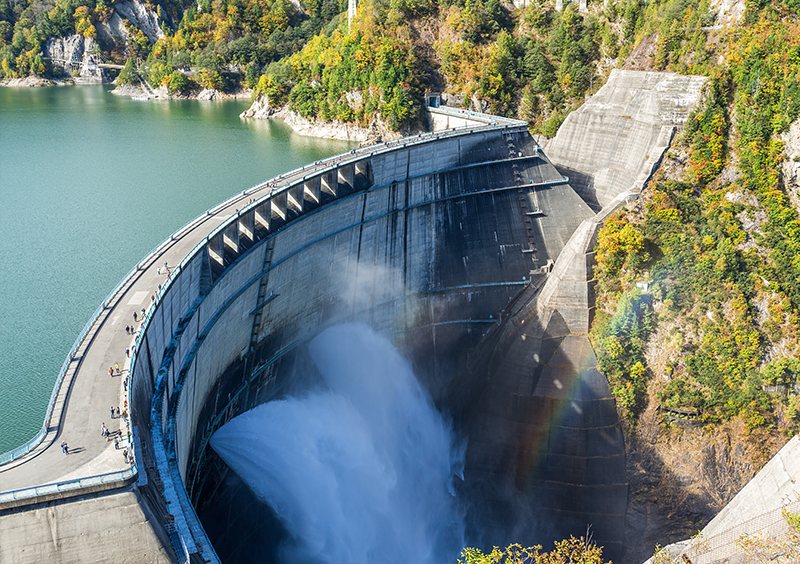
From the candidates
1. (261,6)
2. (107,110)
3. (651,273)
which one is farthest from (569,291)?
(261,6)

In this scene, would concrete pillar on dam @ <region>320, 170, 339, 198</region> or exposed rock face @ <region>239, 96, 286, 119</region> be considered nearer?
concrete pillar on dam @ <region>320, 170, 339, 198</region>

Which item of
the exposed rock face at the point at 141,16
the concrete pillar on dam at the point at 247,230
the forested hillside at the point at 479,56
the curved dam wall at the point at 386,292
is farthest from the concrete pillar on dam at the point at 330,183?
the exposed rock face at the point at 141,16

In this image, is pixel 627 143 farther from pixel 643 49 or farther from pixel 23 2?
pixel 23 2

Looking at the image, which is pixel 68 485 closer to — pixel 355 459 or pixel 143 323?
pixel 143 323

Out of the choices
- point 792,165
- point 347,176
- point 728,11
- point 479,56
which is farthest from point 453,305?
point 479,56

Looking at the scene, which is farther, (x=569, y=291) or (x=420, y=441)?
(x=569, y=291)

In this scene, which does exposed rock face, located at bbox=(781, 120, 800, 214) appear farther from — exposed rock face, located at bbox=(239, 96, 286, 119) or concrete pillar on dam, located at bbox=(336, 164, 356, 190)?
exposed rock face, located at bbox=(239, 96, 286, 119)

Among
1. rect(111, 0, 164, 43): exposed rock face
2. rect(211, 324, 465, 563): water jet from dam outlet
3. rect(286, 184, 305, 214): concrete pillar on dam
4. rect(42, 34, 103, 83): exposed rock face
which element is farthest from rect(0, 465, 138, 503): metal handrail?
rect(42, 34, 103, 83): exposed rock face

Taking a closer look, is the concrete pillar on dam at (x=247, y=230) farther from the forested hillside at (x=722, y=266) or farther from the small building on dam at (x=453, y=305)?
the forested hillside at (x=722, y=266)
